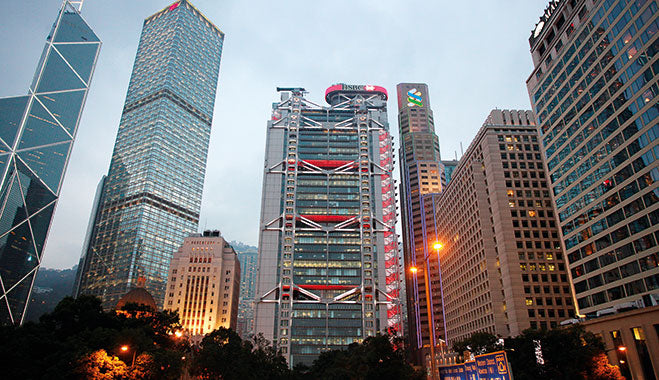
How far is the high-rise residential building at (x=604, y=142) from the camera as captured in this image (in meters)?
63.4

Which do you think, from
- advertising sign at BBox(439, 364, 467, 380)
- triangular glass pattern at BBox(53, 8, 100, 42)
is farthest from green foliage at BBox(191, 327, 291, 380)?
triangular glass pattern at BBox(53, 8, 100, 42)

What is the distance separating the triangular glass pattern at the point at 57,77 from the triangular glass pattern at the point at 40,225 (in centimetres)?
4562

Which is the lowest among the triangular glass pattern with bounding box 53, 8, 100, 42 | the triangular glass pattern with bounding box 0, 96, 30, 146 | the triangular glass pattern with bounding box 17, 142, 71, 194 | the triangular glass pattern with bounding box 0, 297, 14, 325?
the triangular glass pattern with bounding box 0, 297, 14, 325

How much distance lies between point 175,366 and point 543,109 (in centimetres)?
8261

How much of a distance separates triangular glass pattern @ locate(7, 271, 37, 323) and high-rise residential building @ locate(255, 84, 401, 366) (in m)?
83.6

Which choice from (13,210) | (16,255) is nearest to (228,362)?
(16,255)

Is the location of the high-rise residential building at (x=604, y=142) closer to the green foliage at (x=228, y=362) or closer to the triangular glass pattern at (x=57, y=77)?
the green foliage at (x=228, y=362)

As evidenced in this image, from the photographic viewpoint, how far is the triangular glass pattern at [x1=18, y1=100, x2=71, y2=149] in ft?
523

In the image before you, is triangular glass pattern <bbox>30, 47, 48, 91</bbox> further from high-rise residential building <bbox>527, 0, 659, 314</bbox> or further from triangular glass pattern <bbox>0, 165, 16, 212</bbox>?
high-rise residential building <bbox>527, 0, 659, 314</bbox>

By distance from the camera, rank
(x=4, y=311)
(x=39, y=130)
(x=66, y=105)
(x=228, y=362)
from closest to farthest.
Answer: (x=228, y=362), (x=4, y=311), (x=39, y=130), (x=66, y=105)

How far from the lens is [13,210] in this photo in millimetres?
152875

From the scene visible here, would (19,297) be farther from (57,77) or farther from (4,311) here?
(57,77)

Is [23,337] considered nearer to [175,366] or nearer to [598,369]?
[175,366]

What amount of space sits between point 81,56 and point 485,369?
208 meters
